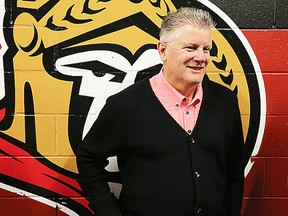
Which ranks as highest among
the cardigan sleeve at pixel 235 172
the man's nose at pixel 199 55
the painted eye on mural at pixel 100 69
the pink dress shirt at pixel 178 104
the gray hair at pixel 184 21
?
the gray hair at pixel 184 21

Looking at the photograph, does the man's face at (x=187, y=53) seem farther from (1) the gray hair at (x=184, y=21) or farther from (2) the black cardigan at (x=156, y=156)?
(2) the black cardigan at (x=156, y=156)

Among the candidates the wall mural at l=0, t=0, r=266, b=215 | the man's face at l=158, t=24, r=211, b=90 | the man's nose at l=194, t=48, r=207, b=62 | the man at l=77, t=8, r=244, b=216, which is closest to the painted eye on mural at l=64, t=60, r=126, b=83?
the wall mural at l=0, t=0, r=266, b=215

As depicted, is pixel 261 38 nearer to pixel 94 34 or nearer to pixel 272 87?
pixel 272 87

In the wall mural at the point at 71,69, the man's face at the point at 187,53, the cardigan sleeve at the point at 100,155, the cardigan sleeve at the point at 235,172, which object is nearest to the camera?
the man's face at the point at 187,53

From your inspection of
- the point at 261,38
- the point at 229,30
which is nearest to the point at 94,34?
the point at 229,30

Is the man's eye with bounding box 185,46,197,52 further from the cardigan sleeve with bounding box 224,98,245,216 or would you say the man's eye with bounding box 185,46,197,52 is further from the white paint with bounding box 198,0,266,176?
the white paint with bounding box 198,0,266,176

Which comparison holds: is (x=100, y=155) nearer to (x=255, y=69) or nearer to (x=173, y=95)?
(x=173, y=95)

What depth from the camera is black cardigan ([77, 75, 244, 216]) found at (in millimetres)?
1852

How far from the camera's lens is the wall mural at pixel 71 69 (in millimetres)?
2195

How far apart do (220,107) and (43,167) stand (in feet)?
2.93

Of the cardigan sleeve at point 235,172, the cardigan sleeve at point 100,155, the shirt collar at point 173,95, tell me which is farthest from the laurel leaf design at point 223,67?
the cardigan sleeve at point 100,155

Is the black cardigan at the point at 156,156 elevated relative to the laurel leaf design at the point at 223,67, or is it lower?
lower

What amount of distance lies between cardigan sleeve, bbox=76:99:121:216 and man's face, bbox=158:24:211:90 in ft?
0.96

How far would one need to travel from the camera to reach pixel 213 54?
88.0 inches
